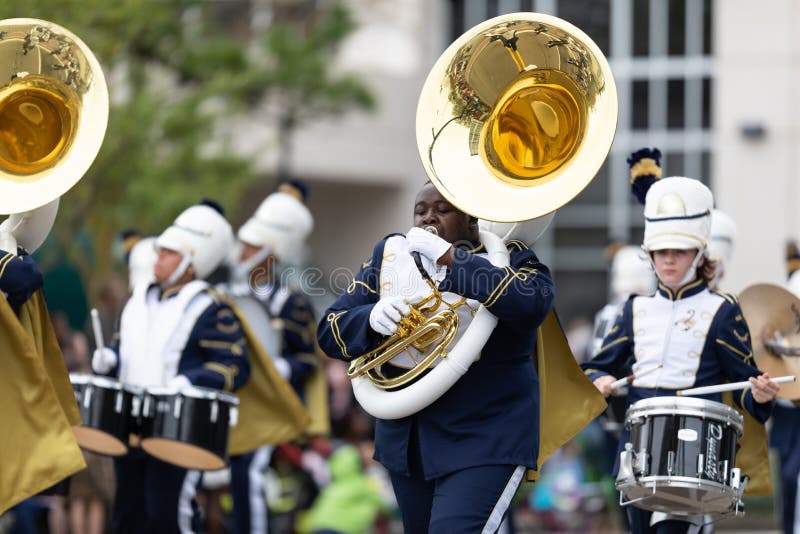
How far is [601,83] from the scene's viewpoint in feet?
18.0

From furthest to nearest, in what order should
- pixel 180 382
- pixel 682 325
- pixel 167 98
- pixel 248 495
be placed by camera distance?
pixel 167 98 < pixel 248 495 < pixel 180 382 < pixel 682 325

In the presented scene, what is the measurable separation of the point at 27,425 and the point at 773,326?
3.21 meters

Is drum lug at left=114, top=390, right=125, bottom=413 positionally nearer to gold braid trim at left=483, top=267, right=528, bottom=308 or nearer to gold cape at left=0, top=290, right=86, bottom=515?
gold cape at left=0, top=290, right=86, bottom=515

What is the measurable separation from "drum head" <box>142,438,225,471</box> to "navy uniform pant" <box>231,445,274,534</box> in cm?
134

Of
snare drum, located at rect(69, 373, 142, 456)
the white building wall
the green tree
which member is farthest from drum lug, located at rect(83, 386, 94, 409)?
the white building wall

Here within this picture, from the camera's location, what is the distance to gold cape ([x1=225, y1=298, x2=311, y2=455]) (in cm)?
832

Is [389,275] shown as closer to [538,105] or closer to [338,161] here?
[538,105]

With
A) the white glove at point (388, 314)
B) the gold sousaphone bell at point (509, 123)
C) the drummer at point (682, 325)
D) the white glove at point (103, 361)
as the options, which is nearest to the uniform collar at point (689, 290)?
the drummer at point (682, 325)

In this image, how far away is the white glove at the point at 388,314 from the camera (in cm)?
532

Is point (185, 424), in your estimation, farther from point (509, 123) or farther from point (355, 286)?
point (509, 123)

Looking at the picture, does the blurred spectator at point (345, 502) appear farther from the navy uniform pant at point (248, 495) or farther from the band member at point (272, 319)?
the navy uniform pant at point (248, 495)

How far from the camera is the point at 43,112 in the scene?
6.43 m

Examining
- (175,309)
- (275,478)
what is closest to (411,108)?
(275,478)

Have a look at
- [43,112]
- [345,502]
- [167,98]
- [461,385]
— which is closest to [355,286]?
[461,385]
